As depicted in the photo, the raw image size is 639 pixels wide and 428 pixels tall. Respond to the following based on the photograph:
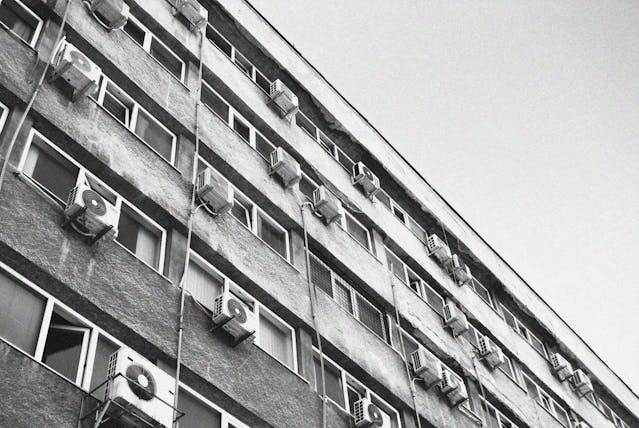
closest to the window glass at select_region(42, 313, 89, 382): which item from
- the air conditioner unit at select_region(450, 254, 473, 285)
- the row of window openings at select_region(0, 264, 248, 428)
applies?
the row of window openings at select_region(0, 264, 248, 428)

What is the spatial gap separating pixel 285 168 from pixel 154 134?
9.21 ft

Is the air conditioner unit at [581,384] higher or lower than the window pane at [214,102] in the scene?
lower

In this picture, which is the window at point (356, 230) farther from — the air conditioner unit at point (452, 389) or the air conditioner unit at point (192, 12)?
the air conditioner unit at point (192, 12)

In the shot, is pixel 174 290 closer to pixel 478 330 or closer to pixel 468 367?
pixel 468 367

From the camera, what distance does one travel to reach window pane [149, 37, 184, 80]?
14.8 meters

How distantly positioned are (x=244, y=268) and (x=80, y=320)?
11.4 ft

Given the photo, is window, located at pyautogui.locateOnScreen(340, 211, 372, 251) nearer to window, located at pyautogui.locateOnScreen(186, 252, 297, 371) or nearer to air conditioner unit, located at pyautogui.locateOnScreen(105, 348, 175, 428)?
window, located at pyautogui.locateOnScreen(186, 252, 297, 371)

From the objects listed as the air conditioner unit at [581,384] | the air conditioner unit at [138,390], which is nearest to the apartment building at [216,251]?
the air conditioner unit at [138,390]

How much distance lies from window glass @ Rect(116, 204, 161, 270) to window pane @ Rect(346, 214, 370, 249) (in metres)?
6.27

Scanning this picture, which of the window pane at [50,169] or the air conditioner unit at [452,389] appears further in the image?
the air conditioner unit at [452,389]

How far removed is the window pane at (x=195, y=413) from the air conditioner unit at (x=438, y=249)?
33.2ft

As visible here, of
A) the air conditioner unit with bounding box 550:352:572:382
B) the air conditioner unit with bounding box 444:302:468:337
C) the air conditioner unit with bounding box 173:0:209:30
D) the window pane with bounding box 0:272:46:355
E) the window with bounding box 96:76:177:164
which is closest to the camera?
the window pane with bounding box 0:272:46:355

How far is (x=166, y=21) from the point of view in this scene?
15289 millimetres

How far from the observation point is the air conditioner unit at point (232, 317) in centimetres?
1048
